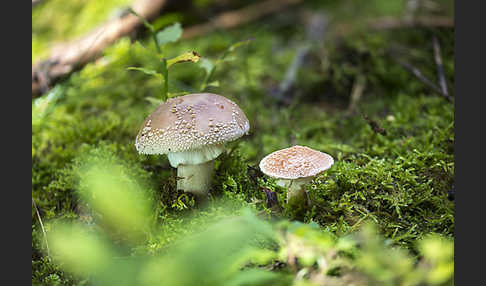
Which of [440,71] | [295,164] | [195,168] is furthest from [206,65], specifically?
[440,71]

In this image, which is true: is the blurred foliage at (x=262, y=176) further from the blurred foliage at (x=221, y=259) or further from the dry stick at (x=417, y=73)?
the dry stick at (x=417, y=73)

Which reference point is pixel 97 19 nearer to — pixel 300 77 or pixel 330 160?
pixel 300 77

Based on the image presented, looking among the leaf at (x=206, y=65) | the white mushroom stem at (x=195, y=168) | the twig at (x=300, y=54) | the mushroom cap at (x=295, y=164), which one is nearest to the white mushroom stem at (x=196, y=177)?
the white mushroom stem at (x=195, y=168)

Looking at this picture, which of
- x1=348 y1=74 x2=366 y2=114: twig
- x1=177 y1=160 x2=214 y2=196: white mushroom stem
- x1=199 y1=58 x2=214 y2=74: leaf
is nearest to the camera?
x1=177 y1=160 x2=214 y2=196: white mushroom stem

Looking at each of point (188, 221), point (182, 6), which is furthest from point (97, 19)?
point (188, 221)

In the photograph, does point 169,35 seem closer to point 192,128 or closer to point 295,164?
point 192,128

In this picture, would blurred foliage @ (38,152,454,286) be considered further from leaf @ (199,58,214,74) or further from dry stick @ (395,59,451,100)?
→ dry stick @ (395,59,451,100)

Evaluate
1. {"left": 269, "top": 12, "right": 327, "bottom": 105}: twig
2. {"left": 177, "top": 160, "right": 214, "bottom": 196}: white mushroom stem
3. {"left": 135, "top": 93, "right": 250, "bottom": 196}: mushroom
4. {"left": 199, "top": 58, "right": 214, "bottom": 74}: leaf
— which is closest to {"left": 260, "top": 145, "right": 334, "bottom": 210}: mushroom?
{"left": 135, "top": 93, "right": 250, "bottom": 196}: mushroom
